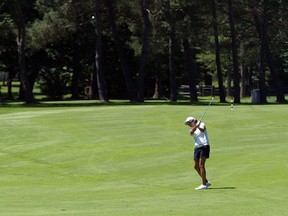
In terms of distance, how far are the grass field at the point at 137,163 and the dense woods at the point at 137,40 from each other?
19.6m

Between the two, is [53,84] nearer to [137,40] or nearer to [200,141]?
[137,40]

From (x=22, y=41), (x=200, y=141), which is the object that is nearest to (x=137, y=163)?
(x=200, y=141)

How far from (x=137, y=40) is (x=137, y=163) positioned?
5386cm

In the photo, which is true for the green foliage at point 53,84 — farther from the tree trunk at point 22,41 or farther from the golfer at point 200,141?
the golfer at point 200,141

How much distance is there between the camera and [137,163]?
33031 millimetres

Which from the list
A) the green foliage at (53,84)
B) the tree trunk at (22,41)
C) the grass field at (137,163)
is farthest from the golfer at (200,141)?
the green foliage at (53,84)

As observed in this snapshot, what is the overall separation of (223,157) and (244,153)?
4.30ft

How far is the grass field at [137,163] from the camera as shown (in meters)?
19.6

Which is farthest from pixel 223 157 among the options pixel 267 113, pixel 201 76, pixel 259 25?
pixel 201 76

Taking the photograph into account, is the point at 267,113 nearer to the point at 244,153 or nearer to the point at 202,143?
the point at 244,153

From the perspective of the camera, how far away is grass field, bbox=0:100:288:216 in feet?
64.3

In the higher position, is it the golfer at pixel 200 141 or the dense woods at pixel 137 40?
the dense woods at pixel 137 40

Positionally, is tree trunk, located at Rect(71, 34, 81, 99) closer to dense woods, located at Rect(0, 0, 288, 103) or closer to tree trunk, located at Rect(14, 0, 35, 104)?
dense woods, located at Rect(0, 0, 288, 103)

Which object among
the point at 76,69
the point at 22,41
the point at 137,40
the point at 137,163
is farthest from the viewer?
the point at 76,69
